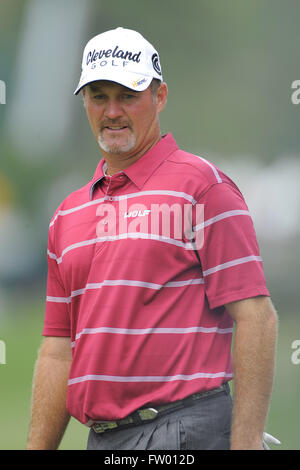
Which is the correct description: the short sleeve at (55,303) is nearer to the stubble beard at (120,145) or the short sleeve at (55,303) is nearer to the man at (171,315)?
the man at (171,315)

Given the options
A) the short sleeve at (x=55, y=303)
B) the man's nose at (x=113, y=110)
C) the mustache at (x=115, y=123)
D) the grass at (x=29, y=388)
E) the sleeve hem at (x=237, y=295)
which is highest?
the man's nose at (x=113, y=110)

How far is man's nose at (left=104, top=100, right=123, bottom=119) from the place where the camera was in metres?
1.63

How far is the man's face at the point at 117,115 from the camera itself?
5.39 ft

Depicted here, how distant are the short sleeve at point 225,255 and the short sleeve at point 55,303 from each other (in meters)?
0.43

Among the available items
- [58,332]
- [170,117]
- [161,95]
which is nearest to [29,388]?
[170,117]

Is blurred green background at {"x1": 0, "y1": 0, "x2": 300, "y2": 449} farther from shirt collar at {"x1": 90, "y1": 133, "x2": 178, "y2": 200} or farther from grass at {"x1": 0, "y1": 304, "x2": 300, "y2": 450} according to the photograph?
shirt collar at {"x1": 90, "y1": 133, "x2": 178, "y2": 200}

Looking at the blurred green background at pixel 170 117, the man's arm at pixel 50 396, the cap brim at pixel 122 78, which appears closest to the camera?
the cap brim at pixel 122 78

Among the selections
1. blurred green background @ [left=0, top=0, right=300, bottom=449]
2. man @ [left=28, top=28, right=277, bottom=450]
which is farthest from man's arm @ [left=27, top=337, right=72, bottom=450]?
blurred green background @ [left=0, top=0, right=300, bottom=449]

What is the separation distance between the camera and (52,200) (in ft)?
25.6

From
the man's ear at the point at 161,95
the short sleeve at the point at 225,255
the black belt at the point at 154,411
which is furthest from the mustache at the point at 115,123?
the black belt at the point at 154,411

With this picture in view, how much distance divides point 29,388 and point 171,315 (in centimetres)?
519

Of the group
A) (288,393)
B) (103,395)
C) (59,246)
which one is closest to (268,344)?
(103,395)

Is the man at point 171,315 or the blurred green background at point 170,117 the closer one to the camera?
the man at point 171,315

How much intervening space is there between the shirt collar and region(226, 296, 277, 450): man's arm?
0.36m
